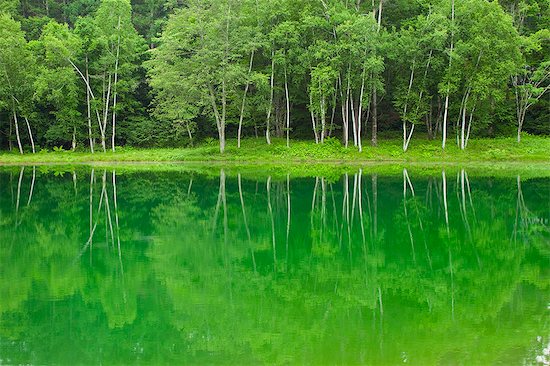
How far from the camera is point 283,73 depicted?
142 ft

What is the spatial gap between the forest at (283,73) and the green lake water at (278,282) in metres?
21.1

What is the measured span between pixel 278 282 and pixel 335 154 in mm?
30926

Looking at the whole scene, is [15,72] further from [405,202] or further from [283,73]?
[405,202]

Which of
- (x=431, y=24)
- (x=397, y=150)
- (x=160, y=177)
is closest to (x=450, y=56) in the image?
(x=431, y=24)

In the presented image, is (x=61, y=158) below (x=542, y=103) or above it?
below

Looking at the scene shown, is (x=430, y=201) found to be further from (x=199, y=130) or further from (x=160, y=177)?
(x=199, y=130)

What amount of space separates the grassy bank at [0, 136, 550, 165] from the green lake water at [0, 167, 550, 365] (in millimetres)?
18887

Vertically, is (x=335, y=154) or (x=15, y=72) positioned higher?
(x=15, y=72)

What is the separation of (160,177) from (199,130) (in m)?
20.4

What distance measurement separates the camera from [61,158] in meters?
44.8

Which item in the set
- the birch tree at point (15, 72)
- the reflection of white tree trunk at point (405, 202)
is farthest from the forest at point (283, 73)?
the reflection of white tree trunk at point (405, 202)

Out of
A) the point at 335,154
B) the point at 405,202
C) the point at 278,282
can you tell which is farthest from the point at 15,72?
the point at 278,282

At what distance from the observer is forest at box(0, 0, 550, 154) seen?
38.7 meters

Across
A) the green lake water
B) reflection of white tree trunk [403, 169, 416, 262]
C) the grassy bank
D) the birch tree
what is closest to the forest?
the birch tree
